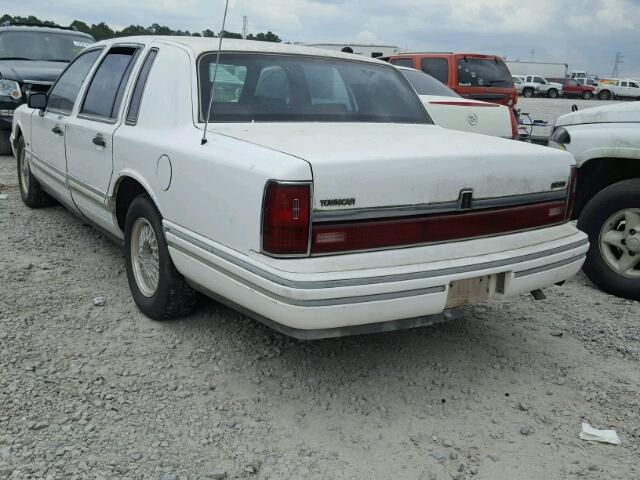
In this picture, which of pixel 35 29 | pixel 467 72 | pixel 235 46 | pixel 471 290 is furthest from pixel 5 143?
pixel 471 290

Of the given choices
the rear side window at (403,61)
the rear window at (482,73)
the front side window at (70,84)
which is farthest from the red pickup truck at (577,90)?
the front side window at (70,84)

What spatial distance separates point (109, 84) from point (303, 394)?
255 centimetres

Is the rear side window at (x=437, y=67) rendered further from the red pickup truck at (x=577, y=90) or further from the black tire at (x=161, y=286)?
the red pickup truck at (x=577, y=90)

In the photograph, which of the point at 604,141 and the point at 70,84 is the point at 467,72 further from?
the point at 70,84

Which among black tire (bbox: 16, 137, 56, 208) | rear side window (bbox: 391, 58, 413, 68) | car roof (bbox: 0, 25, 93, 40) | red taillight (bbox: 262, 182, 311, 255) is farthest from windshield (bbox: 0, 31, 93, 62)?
red taillight (bbox: 262, 182, 311, 255)

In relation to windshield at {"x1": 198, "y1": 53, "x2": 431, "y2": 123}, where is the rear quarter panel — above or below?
below

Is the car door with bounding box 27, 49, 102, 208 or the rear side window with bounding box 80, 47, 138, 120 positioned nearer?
the rear side window with bounding box 80, 47, 138, 120

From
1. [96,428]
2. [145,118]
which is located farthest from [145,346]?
[145,118]

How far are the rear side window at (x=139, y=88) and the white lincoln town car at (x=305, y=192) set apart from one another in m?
0.01

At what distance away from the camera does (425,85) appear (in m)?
8.19

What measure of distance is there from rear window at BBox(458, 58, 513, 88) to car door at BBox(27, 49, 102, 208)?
7.98 m

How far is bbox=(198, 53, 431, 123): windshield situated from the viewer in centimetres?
355

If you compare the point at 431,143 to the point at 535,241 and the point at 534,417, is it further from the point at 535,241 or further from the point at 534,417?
the point at 534,417

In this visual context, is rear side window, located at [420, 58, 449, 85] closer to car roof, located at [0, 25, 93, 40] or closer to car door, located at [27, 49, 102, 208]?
car roof, located at [0, 25, 93, 40]
